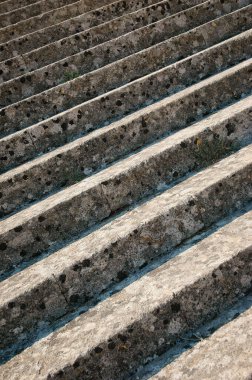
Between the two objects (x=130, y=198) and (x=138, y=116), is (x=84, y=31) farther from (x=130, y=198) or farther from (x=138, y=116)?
(x=130, y=198)

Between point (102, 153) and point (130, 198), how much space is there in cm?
59

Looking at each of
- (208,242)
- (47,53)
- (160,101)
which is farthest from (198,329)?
(47,53)

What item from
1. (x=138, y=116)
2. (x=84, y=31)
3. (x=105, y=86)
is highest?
(x=84, y=31)

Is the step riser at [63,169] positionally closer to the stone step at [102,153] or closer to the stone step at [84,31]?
the stone step at [102,153]

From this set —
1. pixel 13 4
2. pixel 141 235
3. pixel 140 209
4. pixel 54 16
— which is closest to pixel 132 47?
pixel 54 16

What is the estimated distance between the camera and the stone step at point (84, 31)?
168 inches

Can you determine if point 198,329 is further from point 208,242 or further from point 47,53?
point 47,53

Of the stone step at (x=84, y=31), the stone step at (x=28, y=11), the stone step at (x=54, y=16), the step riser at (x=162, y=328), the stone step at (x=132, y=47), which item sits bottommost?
the step riser at (x=162, y=328)

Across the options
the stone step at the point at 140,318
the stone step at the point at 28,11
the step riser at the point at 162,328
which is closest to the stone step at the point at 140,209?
the stone step at the point at 140,318

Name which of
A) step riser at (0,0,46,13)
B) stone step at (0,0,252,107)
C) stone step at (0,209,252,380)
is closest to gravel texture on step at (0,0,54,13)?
step riser at (0,0,46,13)

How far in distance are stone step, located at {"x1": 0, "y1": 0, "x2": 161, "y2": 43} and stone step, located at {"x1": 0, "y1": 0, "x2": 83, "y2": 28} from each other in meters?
0.43

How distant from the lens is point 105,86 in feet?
12.3

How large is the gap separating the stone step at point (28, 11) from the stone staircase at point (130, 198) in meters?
1.00

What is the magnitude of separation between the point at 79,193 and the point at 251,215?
1.25 metres
